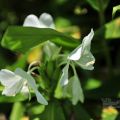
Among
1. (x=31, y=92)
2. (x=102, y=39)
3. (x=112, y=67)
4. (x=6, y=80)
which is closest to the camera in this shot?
(x=6, y=80)

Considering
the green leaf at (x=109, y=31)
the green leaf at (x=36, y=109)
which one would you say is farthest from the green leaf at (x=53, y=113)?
the green leaf at (x=109, y=31)

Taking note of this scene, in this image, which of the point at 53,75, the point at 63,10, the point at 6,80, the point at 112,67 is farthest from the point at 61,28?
the point at 6,80

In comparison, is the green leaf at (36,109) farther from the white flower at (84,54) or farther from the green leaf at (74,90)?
the white flower at (84,54)

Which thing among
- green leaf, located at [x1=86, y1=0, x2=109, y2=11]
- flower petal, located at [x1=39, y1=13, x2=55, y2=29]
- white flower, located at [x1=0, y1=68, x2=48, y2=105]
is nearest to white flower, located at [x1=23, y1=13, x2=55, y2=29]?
flower petal, located at [x1=39, y1=13, x2=55, y2=29]

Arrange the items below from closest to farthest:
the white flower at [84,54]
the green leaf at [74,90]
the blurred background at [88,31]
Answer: the white flower at [84,54] < the green leaf at [74,90] < the blurred background at [88,31]

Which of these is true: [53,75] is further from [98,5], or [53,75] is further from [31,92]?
[98,5]

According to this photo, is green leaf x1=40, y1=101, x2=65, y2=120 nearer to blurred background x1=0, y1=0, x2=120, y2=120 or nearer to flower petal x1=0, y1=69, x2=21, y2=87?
blurred background x1=0, y1=0, x2=120, y2=120
